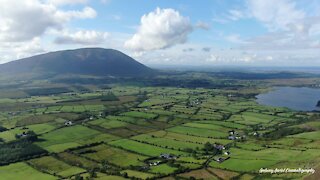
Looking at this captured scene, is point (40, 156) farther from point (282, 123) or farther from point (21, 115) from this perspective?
point (282, 123)

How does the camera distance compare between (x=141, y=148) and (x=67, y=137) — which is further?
(x=67, y=137)

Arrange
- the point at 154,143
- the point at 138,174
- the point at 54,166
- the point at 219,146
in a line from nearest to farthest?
1. the point at 138,174
2. the point at 54,166
3. the point at 219,146
4. the point at 154,143

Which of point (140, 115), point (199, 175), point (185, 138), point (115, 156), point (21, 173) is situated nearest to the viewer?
point (199, 175)

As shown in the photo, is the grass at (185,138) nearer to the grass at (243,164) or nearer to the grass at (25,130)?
the grass at (243,164)

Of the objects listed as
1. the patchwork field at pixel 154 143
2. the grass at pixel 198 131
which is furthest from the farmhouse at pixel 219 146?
the grass at pixel 198 131

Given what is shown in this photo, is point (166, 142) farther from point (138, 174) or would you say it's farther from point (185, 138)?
point (138, 174)

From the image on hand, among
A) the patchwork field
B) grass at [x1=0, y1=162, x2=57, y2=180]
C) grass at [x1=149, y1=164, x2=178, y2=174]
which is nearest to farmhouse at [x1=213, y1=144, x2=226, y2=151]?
the patchwork field

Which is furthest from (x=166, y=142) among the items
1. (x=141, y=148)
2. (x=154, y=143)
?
(x=141, y=148)

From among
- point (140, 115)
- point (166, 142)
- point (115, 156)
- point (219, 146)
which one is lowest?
point (115, 156)

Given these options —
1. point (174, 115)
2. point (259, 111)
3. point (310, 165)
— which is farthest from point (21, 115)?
point (310, 165)

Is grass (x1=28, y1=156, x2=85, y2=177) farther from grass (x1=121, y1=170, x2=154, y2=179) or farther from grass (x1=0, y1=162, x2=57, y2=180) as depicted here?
grass (x1=121, y1=170, x2=154, y2=179)
